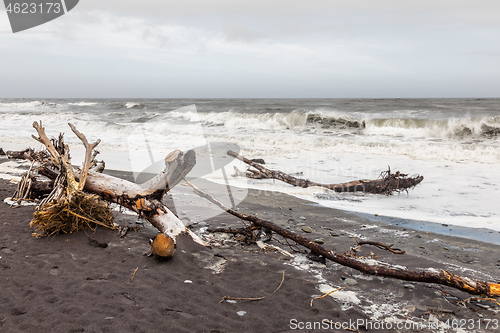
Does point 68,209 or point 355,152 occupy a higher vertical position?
point 68,209

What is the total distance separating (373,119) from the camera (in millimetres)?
21219

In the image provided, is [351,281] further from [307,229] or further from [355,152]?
[355,152]

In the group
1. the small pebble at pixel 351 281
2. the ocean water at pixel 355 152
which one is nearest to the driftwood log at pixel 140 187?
the small pebble at pixel 351 281

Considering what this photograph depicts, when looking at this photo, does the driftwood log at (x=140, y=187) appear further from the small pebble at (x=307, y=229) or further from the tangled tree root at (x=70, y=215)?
the small pebble at (x=307, y=229)

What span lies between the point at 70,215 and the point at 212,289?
1.91m

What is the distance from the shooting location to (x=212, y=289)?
2918 mm

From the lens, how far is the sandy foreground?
2445mm

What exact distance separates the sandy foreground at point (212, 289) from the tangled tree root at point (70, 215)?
11 cm

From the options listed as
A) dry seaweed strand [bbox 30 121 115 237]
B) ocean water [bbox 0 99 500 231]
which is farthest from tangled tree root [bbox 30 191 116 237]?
ocean water [bbox 0 99 500 231]

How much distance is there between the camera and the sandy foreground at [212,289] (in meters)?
2.45

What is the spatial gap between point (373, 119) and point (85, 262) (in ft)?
67.5

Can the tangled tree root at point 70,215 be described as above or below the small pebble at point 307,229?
above

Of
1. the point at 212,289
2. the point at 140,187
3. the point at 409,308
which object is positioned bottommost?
the point at 409,308

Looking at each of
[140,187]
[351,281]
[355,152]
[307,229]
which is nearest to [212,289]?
[351,281]
